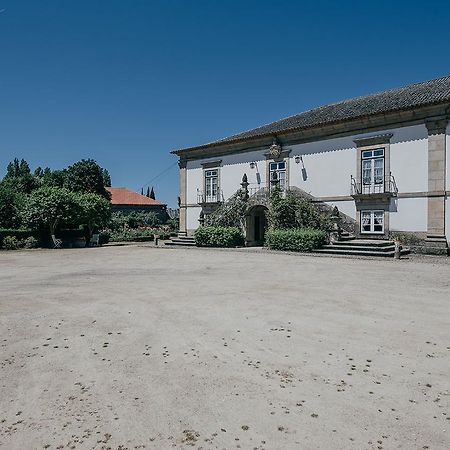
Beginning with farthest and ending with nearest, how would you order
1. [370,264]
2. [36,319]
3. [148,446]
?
[370,264], [36,319], [148,446]

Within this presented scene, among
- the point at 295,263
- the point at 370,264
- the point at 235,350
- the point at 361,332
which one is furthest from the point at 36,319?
the point at 370,264

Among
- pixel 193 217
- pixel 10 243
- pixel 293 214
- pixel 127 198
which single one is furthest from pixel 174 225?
pixel 293 214

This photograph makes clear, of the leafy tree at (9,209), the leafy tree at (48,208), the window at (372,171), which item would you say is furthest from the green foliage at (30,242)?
the window at (372,171)

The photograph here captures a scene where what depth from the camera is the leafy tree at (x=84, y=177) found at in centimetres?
4050

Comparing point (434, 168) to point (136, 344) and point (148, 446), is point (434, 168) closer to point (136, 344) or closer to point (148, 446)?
point (136, 344)

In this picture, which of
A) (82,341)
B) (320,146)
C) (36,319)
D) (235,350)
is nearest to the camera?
(235,350)

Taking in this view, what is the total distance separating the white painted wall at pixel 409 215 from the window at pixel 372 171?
142 centimetres

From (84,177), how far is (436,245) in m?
35.0

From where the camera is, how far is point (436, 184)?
18281mm

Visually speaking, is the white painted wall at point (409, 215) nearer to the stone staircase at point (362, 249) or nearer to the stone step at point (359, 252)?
the stone staircase at point (362, 249)

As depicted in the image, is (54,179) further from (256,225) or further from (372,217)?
(372,217)

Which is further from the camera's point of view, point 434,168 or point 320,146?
point 320,146

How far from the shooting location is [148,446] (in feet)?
9.51

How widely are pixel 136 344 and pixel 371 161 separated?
18731 mm
